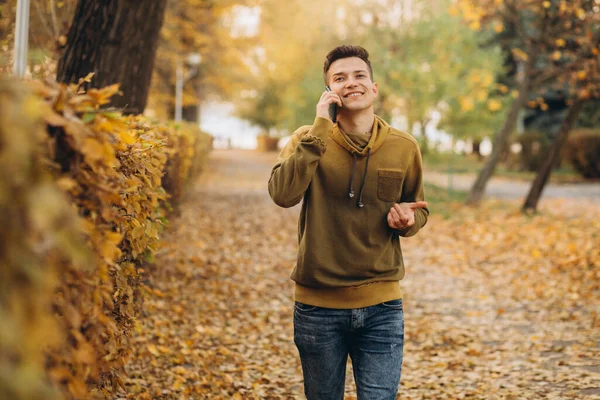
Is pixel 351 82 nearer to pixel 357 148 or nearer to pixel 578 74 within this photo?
pixel 357 148

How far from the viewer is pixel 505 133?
15953mm

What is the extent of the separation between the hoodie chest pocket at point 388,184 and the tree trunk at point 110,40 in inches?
182

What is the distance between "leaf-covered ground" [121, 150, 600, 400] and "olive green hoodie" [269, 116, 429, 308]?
7.72 ft

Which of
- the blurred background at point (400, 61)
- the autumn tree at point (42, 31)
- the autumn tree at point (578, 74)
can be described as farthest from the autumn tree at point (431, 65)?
the autumn tree at point (42, 31)

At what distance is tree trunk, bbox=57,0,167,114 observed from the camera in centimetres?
695

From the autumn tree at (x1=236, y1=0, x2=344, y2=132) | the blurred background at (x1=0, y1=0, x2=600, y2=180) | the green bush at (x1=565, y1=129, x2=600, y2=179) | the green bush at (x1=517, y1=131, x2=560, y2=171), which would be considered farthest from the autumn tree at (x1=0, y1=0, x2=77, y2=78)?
the green bush at (x1=517, y1=131, x2=560, y2=171)

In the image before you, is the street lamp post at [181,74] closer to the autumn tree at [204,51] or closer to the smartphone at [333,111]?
the autumn tree at [204,51]

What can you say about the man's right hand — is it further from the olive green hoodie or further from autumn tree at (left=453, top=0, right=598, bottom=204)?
autumn tree at (left=453, top=0, right=598, bottom=204)

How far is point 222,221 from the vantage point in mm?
14383

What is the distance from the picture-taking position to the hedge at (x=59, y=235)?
125 centimetres

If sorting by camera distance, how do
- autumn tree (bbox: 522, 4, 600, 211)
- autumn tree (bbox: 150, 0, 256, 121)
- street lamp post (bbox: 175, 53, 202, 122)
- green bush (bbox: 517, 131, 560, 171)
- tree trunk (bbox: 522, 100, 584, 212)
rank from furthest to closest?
1. green bush (bbox: 517, 131, 560, 171)
2. street lamp post (bbox: 175, 53, 202, 122)
3. autumn tree (bbox: 150, 0, 256, 121)
4. tree trunk (bbox: 522, 100, 584, 212)
5. autumn tree (bbox: 522, 4, 600, 211)

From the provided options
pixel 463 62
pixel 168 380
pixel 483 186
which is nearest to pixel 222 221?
pixel 483 186

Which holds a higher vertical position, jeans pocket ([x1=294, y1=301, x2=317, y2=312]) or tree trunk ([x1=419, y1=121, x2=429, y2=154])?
tree trunk ([x1=419, y1=121, x2=429, y2=154])

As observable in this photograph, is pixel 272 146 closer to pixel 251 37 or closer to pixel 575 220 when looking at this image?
pixel 251 37
